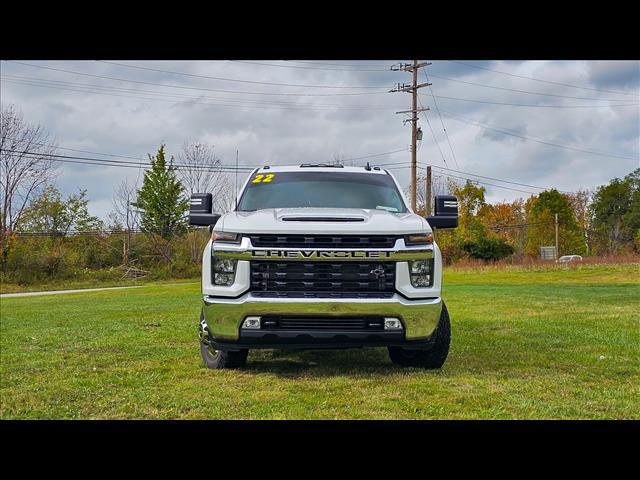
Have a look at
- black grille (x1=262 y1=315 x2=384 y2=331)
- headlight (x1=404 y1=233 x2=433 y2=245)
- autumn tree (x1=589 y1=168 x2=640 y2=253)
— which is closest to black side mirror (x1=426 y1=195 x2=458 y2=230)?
headlight (x1=404 y1=233 x2=433 y2=245)

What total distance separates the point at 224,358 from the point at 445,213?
2486 millimetres

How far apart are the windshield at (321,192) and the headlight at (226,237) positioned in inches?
38.6

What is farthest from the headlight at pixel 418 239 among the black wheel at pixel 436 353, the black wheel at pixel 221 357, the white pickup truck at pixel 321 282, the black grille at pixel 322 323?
the black wheel at pixel 221 357

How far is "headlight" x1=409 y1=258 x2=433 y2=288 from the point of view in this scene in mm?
4840

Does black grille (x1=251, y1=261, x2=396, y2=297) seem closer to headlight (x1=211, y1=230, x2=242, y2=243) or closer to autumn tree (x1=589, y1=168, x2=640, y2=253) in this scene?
headlight (x1=211, y1=230, x2=242, y2=243)

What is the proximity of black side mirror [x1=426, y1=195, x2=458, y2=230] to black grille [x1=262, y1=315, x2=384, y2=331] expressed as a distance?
1468mm

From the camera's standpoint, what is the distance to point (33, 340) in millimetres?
8266

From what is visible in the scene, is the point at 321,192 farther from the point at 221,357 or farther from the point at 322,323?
the point at 221,357

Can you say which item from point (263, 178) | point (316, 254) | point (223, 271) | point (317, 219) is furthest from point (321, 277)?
point (263, 178)

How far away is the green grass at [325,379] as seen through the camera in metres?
4.17

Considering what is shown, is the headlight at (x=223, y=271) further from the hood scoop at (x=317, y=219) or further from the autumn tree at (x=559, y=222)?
the autumn tree at (x=559, y=222)

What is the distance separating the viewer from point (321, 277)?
187 inches
